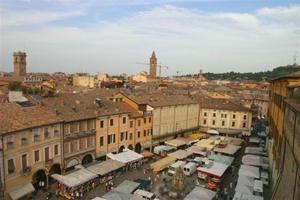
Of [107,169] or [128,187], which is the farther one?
[107,169]

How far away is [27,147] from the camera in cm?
2427

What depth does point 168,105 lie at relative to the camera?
43.3 meters

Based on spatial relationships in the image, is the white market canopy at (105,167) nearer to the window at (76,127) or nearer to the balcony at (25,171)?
the window at (76,127)

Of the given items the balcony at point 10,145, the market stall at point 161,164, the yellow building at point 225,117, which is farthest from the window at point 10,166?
the yellow building at point 225,117

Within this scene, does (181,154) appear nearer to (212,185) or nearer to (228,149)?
(228,149)

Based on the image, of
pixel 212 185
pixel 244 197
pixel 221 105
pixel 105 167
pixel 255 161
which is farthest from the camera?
pixel 221 105

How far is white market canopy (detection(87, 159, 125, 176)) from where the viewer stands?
27.1 meters

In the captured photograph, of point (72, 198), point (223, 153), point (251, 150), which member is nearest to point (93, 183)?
point (72, 198)

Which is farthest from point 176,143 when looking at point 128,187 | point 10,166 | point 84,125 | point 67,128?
point 10,166

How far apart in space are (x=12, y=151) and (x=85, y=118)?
9.38 m

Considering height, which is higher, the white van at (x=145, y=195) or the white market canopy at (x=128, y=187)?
the white market canopy at (x=128, y=187)

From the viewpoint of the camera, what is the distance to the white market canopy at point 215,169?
91.0 feet

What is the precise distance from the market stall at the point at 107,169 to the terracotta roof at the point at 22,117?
273 inches

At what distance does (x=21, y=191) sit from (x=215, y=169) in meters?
21.3
